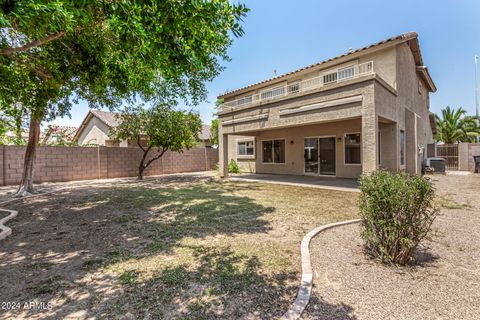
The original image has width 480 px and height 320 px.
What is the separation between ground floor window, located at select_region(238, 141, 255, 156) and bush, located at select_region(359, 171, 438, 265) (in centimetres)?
1570

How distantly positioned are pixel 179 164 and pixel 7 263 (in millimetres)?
16893

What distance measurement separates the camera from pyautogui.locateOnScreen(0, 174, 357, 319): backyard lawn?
2.65 meters

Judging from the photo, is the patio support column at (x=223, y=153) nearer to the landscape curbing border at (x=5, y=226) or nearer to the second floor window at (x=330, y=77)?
the second floor window at (x=330, y=77)

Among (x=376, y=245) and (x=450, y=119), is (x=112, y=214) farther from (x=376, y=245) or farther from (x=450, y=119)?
(x=450, y=119)

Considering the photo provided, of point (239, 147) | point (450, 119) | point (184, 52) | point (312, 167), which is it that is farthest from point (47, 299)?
point (450, 119)

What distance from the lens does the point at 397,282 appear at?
10.1 ft

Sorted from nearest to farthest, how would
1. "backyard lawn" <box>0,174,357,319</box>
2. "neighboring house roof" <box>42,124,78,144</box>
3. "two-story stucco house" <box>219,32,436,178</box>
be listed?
1. "backyard lawn" <box>0,174,357,319</box>
2. "two-story stucco house" <box>219,32,436,178</box>
3. "neighboring house roof" <box>42,124,78,144</box>

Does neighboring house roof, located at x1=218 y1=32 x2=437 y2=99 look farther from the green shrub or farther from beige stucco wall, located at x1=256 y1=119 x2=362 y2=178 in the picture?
the green shrub

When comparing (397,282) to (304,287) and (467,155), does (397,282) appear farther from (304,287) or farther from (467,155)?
(467,155)

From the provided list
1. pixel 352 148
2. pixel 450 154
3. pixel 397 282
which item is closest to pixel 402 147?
pixel 352 148

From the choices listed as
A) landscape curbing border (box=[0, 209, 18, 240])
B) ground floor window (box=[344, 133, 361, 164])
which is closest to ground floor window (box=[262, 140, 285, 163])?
ground floor window (box=[344, 133, 361, 164])

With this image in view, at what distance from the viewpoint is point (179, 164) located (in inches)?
809

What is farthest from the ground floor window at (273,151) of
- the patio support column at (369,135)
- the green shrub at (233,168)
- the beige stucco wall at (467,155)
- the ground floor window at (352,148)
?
the beige stucco wall at (467,155)

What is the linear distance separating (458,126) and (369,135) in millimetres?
23537
